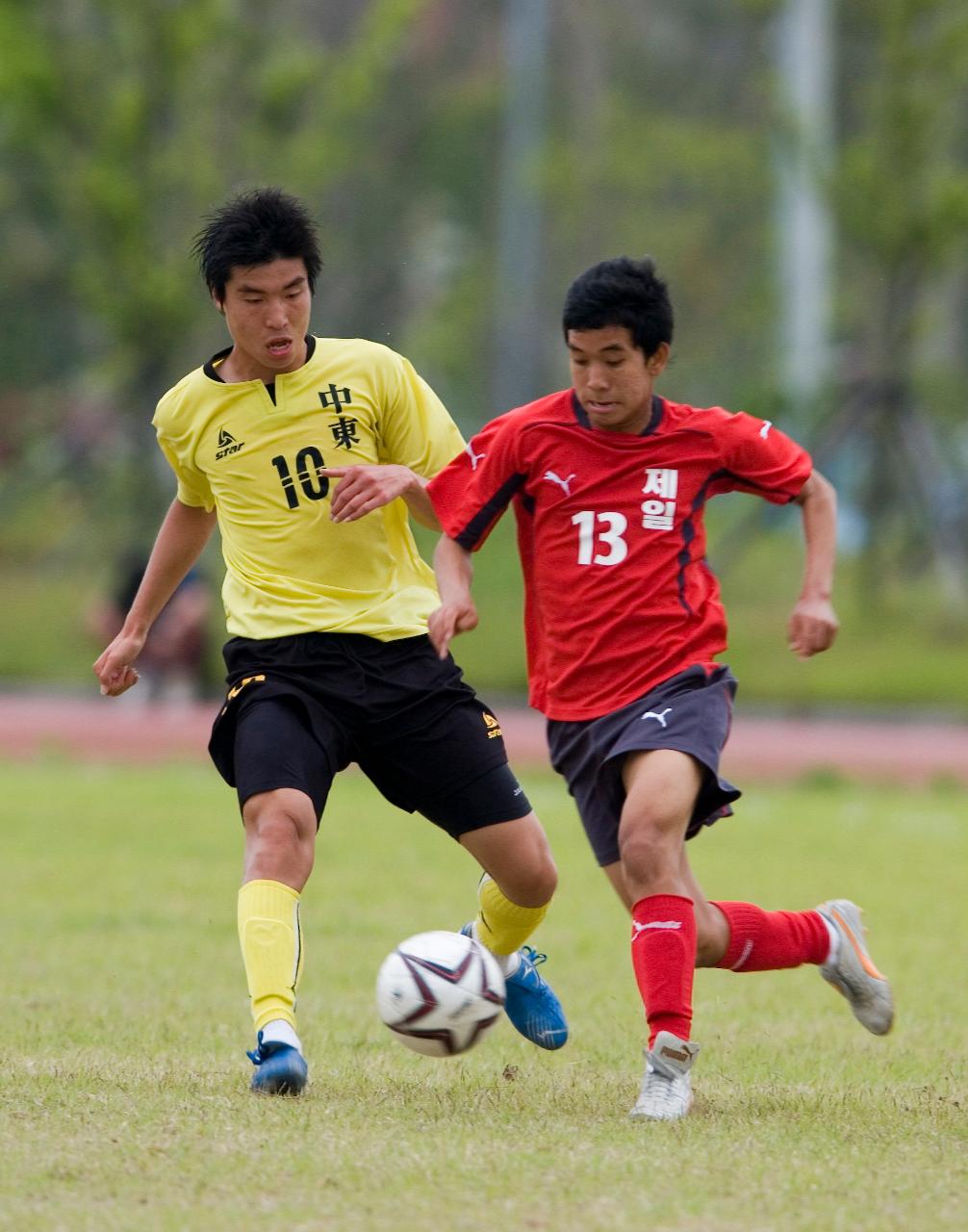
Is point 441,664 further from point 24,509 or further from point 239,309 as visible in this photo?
point 24,509

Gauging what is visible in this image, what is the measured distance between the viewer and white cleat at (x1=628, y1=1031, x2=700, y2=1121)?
190 inches

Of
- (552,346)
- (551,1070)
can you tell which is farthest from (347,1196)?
(552,346)

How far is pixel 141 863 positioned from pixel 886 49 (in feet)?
43.2

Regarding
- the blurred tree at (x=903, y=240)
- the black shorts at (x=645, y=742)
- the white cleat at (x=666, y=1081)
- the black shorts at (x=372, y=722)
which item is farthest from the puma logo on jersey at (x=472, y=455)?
the blurred tree at (x=903, y=240)

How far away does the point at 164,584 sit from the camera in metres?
5.74

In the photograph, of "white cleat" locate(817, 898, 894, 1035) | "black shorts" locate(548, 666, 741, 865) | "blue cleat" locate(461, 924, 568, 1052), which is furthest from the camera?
"blue cleat" locate(461, 924, 568, 1052)

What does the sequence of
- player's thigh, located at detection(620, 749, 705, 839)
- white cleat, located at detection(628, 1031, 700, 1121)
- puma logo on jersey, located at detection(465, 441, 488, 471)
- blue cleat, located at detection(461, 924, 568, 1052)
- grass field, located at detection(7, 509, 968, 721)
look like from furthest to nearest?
grass field, located at detection(7, 509, 968, 721) < blue cleat, located at detection(461, 924, 568, 1052) < puma logo on jersey, located at detection(465, 441, 488, 471) < player's thigh, located at detection(620, 749, 705, 839) < white cleat, located at detection(628, 1031, 700, 1121)

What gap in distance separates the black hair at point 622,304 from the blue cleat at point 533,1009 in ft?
5.74

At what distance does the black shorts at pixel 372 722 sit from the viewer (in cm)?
532

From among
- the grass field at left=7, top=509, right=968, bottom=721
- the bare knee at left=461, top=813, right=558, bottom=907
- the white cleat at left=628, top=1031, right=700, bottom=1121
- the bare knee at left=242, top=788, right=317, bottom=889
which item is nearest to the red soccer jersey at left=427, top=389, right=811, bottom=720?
the bare knee at left=461, top=813, right=558, bottom=907

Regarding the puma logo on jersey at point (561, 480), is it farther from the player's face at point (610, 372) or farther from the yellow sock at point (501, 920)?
the yellow sock at point (501, 920)

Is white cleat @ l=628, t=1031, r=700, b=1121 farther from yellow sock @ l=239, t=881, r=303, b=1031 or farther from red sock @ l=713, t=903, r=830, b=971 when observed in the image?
yellow sock @ l=239, t=881, r=303, b=1031

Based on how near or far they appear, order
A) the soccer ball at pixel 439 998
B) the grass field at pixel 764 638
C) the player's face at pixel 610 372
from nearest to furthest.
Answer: the soccer ball at pixel 439 998 → the player's face at pixel 610 372 → the grass field at pixel 764 638

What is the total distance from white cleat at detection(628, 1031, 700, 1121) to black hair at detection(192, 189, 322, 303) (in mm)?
2118
